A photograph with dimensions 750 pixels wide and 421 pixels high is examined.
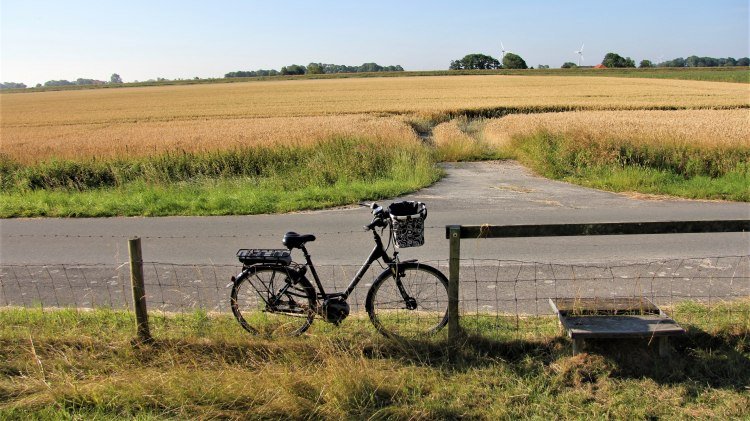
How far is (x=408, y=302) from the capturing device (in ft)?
16.0

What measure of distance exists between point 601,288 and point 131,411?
4.70 metres

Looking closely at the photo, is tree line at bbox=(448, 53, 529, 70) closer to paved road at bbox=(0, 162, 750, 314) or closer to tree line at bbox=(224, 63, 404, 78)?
tree line at bbox=(224, 63, 404, 78)

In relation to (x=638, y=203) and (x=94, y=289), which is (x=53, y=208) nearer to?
(x=94, y=289)

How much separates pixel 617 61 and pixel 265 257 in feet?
461

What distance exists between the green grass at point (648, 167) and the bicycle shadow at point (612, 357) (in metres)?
8.06

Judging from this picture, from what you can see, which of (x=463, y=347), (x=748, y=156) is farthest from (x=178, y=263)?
(x=748, y=156)

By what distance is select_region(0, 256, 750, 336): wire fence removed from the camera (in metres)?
5.34

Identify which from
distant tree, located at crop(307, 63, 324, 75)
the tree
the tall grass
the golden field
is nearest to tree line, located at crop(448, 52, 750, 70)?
the tree

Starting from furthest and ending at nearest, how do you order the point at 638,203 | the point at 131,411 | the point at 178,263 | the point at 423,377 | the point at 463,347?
the point at 638,203 < the point at 178,263 < the point at 463,347 < the point at 423,377 < the point at 131,411

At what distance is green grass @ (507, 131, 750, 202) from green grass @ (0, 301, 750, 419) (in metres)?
7.73

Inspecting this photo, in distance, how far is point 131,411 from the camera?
3.72 meters

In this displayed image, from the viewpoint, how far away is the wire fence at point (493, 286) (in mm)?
A: 5340

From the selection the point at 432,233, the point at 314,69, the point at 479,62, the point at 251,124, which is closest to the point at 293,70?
the point at 314,69

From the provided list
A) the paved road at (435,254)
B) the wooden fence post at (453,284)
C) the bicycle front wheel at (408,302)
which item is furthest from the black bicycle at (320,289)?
the paved road at (435,254)
